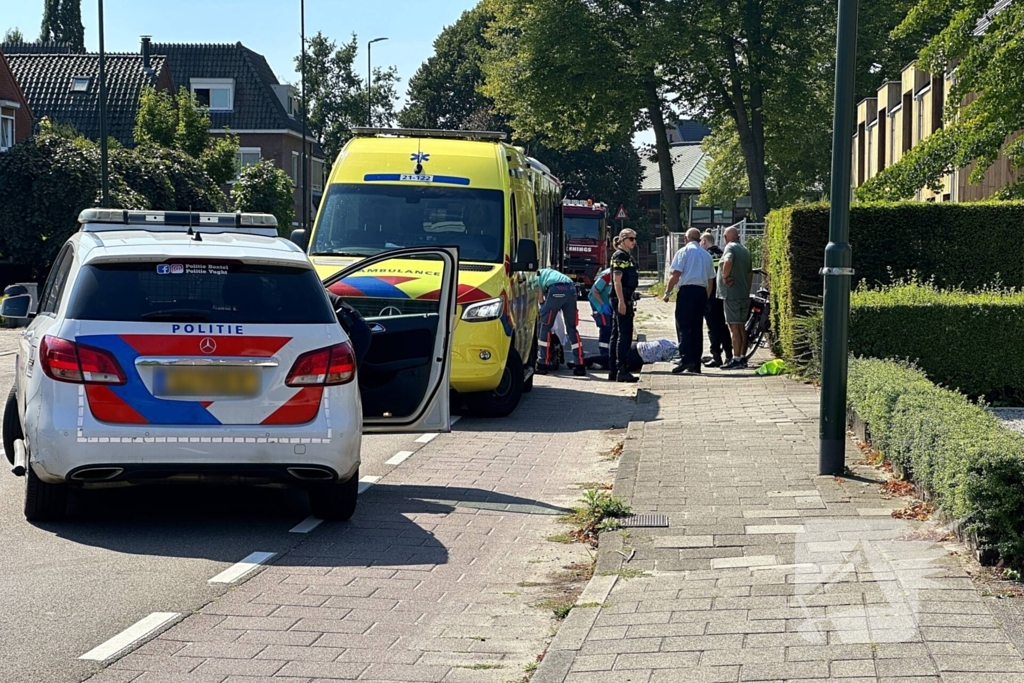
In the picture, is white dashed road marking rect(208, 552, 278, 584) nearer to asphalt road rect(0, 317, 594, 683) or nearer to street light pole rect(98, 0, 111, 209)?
asphalt road rect(0, 317, 594, 683)

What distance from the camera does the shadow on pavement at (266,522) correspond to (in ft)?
23.9

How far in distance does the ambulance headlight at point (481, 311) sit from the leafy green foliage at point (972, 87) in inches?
245

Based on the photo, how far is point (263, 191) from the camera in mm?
49844

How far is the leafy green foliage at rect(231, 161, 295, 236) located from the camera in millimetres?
49375

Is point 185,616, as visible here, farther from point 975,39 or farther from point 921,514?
point 975,39

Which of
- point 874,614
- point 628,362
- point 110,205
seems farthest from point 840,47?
point 110,205

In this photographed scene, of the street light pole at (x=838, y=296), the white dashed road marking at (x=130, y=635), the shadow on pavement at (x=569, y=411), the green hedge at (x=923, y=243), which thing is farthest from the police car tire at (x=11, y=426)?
the green hedge at (x=923, y=243)

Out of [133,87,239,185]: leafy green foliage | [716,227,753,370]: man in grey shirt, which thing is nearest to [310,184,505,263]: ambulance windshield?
[716,227,753,370]: man in grey shirt

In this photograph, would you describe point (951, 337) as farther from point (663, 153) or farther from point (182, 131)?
point (182, 131)

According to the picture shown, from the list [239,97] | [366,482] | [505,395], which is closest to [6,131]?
[239,97]

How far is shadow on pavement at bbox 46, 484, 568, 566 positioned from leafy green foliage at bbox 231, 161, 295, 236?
40.7 metres

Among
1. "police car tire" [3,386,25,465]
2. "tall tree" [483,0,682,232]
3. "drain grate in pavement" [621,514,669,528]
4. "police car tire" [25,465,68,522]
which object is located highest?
"tall tree" [483,0,682,232]

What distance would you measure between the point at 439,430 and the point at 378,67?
7939 centimetres

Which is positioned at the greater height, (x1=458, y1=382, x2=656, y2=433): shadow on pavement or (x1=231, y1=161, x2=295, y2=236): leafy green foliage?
(x1=231, y1=161, x2=295, y2=236): leafy green foliage
